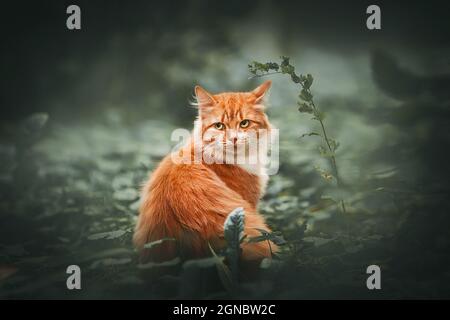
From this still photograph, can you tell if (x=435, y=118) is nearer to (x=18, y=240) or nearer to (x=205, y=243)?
(x=205, y=243)

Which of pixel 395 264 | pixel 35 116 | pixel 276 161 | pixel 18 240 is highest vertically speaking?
pixel 35 116

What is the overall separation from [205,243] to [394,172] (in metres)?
1.20

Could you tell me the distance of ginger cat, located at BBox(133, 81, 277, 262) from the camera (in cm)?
225

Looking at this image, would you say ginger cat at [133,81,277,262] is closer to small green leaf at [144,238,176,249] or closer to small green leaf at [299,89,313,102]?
small green leaf at [144,238,176,249]

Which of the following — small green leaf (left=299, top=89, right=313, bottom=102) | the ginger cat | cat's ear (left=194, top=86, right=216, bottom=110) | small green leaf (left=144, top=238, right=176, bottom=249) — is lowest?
small green leaf (left=144, top=238, right=176, bottom=249)

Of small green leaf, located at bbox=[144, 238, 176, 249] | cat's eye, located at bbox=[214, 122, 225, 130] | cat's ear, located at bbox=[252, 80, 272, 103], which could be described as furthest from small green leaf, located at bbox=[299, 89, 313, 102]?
small green leaf, located at bbox=[144, 238, 176, 249]

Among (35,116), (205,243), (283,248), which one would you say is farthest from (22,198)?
(283,248)

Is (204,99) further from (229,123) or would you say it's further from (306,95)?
(306,95)

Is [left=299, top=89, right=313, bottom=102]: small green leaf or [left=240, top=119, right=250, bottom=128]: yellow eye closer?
[left=299, top=89, right=313, bottom=102]: small green leaf

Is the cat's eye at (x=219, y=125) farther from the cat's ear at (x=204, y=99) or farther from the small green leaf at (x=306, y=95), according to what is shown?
the small green leaf at (x=306, y=95)

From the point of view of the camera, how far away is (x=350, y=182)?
9.82 feet

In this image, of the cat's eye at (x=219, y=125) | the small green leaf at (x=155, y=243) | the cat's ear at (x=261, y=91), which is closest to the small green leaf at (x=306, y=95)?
the cat's ear at (x=261, y=91)

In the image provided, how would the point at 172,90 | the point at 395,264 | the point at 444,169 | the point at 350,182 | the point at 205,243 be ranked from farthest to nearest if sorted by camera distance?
the point at 172,90
the point at 350,182
the point at 444,169
the point at 395,264
the point at 205,243

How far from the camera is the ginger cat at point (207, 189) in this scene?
2.25 meters
